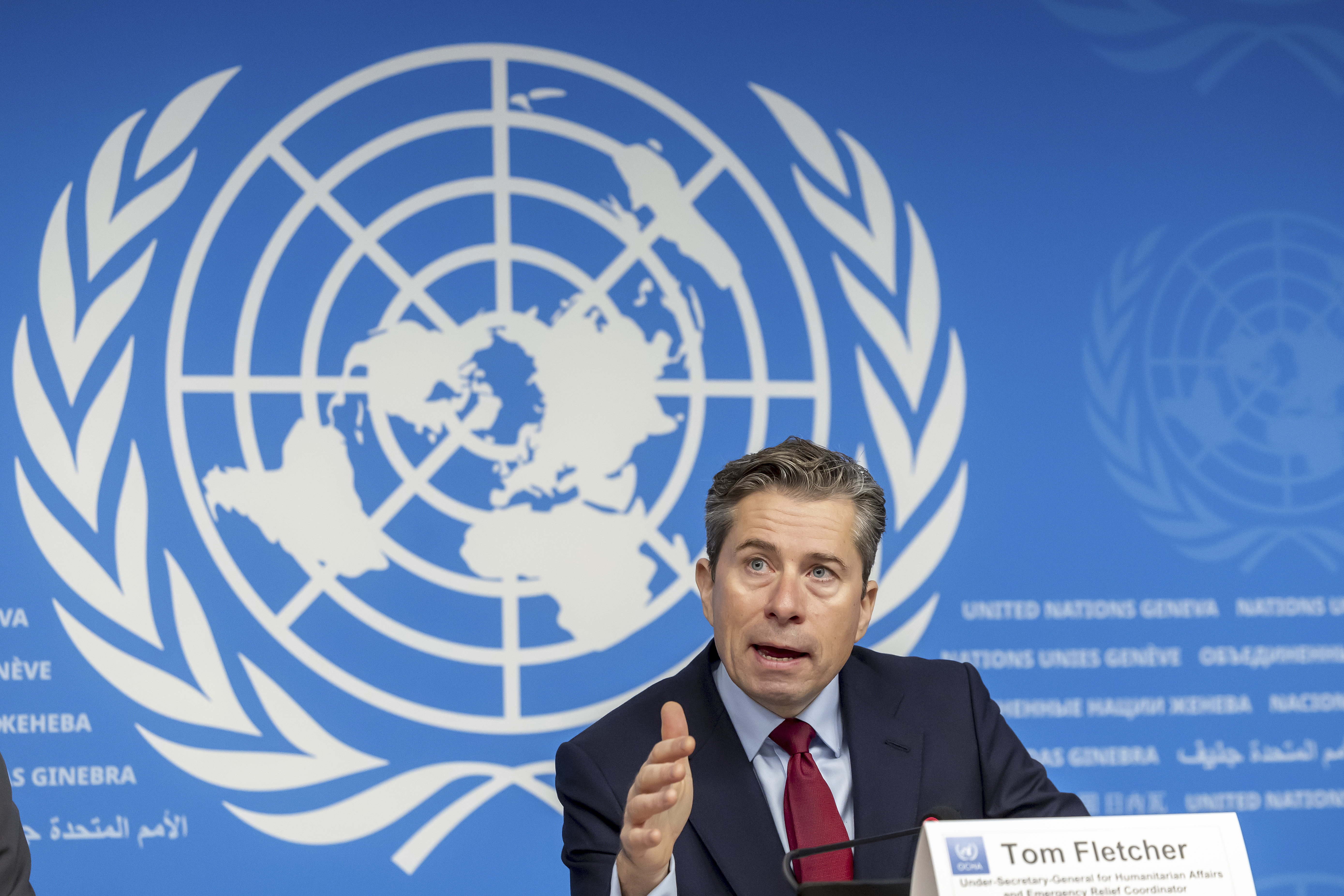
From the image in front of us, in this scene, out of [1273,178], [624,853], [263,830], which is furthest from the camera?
[1273,178]

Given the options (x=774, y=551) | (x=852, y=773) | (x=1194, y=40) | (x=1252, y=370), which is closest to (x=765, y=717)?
(x=852, y=773)

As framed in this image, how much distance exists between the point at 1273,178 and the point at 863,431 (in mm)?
1510

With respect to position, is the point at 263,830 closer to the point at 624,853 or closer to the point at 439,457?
the point at 439,457

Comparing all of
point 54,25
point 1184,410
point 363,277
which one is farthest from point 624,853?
point 54,25

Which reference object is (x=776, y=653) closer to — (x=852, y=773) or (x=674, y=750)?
(x=852, y=773)

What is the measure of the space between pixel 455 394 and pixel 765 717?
4.42 ft

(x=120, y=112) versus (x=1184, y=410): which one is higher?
(x=120, y=112)

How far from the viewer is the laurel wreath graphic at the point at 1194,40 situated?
10.4 feet

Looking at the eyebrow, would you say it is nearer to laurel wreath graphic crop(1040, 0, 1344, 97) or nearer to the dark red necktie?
the dark red necktie

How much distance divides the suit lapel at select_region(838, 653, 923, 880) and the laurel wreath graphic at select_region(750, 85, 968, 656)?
0.89 m

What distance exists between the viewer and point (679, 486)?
2.93 m

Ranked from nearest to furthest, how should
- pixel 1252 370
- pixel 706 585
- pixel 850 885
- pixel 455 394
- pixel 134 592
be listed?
pixel 850 885
pixel 706 585
pixel 134 592
pixel 455 394
pixel 1252 370

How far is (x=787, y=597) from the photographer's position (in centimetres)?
184

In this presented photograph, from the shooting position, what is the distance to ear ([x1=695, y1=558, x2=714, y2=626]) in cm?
202
